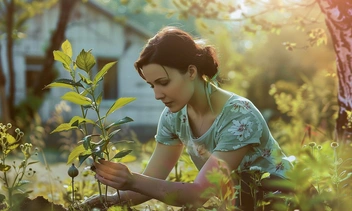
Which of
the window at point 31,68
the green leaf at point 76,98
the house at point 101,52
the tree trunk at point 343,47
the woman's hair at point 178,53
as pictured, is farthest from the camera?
the window at point 31,68

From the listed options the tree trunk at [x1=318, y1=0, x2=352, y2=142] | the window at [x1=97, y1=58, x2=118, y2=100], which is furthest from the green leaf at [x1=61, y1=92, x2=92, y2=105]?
the window at [x1=97, y1=58, x2=118, y2=100]

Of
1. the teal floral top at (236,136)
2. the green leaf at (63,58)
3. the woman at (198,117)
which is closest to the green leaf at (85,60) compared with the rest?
the green leaf at (63,58)

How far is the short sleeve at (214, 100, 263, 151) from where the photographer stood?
2830mm

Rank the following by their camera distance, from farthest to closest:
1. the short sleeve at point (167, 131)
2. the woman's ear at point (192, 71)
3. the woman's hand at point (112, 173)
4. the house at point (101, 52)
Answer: the house at point (101, 52)
the short sleeve at point (167, 131)
the woman's ear at point (192, 71)
the woman's hand at point (112, 173)

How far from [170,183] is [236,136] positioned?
1.38 ft

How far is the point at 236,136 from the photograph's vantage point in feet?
9.32

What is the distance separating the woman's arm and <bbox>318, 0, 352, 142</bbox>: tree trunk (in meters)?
1.35

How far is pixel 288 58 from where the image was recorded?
22422 mm

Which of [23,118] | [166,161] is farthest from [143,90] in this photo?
[166,161]

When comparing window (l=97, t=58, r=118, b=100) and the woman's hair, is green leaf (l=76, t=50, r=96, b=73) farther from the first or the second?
window (l=97, t=58, r=118, b=100)

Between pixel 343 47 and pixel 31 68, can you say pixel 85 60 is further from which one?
pixel 31 68

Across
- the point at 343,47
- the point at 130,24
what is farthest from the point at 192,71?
the point at 130,24

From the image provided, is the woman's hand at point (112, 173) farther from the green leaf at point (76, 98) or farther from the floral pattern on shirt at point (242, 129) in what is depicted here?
the floral pattern on shirt at point (242, 129)

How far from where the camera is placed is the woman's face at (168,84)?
275 cm
